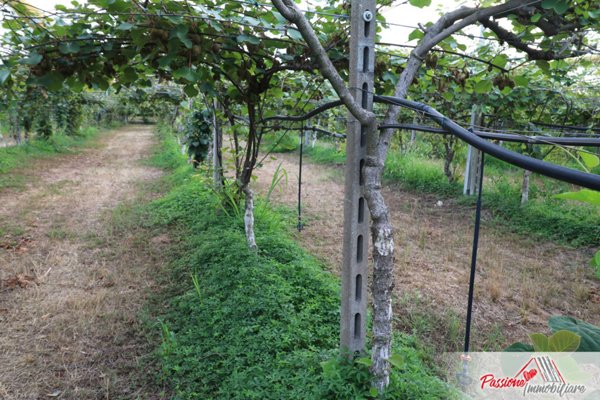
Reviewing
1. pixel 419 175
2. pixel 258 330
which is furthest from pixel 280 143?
pixel 419 175

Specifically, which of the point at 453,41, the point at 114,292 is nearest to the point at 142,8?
the point at 453,41

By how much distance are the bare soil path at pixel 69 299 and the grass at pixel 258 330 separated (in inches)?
10.6

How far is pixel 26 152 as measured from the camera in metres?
11.3

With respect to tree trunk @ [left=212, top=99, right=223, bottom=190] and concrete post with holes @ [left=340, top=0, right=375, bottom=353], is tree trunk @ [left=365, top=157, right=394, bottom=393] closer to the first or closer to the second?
concrete post with holes @ [left=340, top=0, right=375, bottom=353]

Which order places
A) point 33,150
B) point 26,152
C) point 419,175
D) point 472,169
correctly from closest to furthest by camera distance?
point 472,169 < point 419,175 < point 26,152 < point 33,150

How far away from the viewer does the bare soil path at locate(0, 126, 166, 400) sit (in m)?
2.51

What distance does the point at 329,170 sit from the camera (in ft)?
35.8

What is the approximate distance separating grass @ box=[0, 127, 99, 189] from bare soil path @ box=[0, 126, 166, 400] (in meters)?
1.41

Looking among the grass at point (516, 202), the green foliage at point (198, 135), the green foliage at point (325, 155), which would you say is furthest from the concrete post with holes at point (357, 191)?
the green foliage at point (325, 155)

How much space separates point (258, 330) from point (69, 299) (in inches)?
73.7

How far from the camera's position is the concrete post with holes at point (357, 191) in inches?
68.1

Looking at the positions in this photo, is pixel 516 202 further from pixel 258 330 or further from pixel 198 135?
pixel 198 135

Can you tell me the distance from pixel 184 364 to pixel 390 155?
872 cm

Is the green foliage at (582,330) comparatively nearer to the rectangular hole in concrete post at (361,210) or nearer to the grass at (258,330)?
the grass at (258,330)
